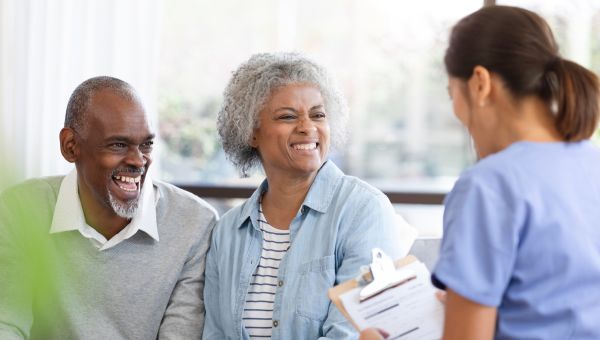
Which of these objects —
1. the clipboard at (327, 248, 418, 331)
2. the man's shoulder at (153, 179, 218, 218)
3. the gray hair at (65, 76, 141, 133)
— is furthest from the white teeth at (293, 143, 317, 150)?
the clipboard at (327, 248, 418, 331)

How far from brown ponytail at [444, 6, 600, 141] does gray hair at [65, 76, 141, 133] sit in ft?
3.81

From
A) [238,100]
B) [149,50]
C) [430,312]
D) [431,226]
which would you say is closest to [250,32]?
[431,226]

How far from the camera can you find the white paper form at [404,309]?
1.25 meters

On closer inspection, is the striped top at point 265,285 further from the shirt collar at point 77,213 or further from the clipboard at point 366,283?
the clipboard at point 366,283

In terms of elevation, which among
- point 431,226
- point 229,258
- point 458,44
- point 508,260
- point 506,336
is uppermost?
point 458,44

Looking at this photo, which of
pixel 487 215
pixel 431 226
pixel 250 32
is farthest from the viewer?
pixel 250 32

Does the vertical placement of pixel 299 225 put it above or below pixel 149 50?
below

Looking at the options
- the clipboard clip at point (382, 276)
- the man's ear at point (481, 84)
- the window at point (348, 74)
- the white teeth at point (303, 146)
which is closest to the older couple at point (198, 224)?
the white teeth at point (303, 146)

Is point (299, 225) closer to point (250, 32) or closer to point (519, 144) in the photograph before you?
point (519, 144)

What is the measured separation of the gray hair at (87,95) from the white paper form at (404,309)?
1000mm

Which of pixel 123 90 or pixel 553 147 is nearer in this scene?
pixel 553 147

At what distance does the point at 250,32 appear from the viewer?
193 inches

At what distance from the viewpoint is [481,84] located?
3.44 feet

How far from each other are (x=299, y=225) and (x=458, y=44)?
918mm
